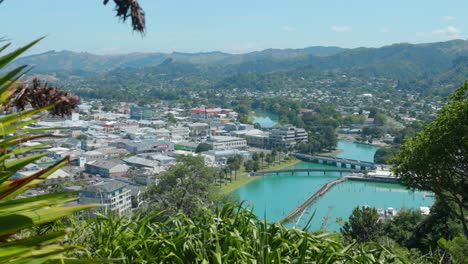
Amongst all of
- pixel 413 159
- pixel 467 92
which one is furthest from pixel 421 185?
pixel 467 92

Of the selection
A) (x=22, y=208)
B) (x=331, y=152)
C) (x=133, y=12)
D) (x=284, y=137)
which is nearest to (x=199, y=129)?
(x=284, y=137)

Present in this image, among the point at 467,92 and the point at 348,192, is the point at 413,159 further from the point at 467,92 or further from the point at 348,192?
the point at 348,192

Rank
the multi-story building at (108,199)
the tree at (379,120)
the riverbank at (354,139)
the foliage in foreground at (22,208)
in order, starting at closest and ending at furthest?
the foliage in foreground at (22,208)
the multi-story building at (108,199)
the riverbank at (354,139)
the tree at (379,120)

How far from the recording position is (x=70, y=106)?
3.46 ft

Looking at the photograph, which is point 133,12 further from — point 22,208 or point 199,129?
point 199,129

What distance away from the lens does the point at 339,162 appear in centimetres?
1972

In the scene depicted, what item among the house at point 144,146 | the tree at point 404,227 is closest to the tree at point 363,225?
the tree at point 404,227

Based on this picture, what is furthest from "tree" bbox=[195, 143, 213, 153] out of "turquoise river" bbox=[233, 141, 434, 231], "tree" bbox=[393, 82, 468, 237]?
"tree" bbox=[393, 82, 468, 237]

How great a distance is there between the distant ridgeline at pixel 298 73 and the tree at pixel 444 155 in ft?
114

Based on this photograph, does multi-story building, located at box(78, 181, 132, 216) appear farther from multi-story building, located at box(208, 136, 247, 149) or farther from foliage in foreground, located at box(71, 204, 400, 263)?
multi-story building, located at box(208, 136, 247, 149)

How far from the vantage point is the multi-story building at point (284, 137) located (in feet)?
76.6

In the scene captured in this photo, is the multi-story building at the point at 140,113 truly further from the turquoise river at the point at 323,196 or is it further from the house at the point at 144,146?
the turquoise river at the point at 323,196

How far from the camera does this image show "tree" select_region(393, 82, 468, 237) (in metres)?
3.19

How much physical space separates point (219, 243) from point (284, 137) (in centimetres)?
2244
